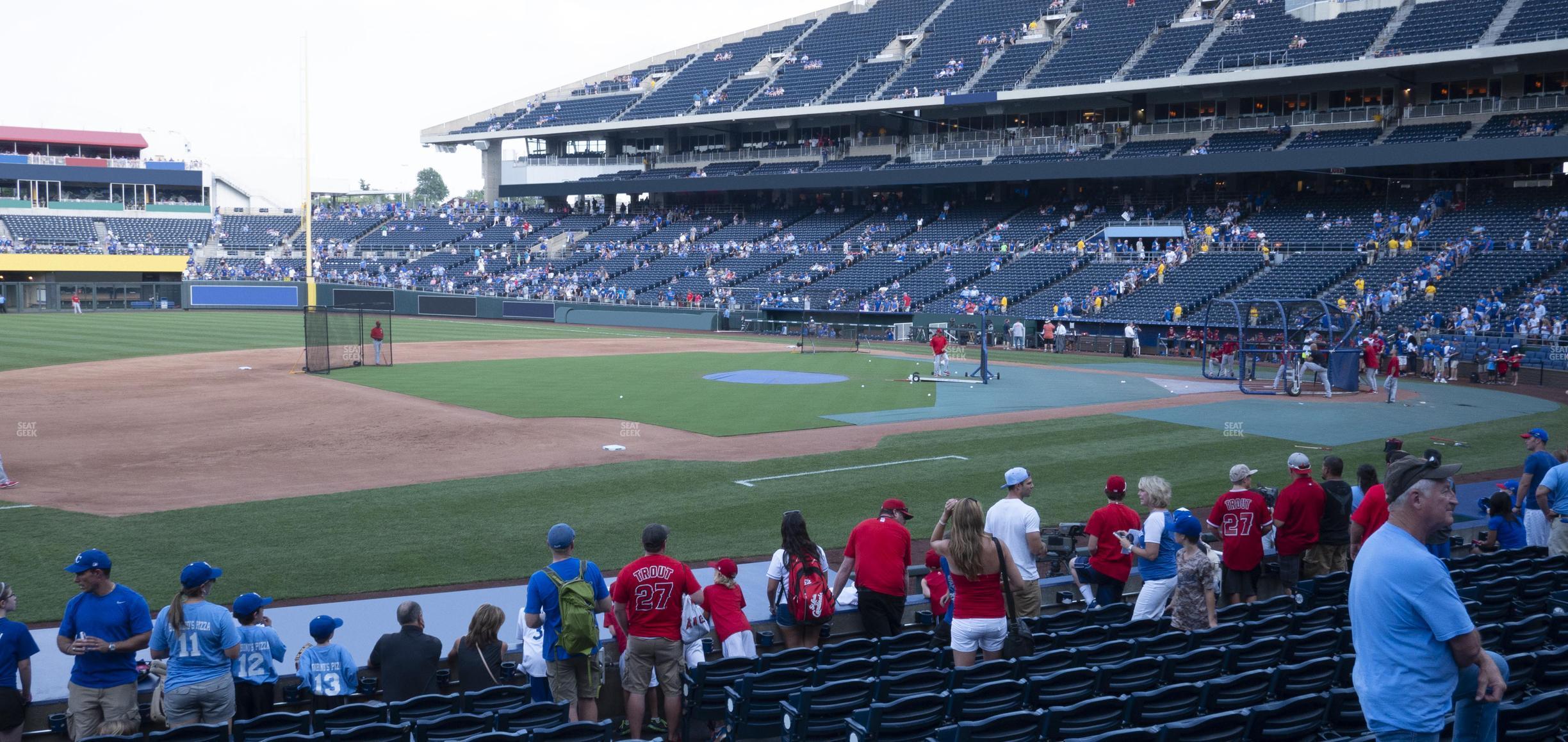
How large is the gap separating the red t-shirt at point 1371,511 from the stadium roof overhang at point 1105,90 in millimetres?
42774

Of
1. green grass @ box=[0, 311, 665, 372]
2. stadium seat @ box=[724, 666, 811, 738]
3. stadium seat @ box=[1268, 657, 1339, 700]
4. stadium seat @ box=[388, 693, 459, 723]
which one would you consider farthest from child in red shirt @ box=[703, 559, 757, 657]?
green grass @ box=[0, 311, 665, 372]

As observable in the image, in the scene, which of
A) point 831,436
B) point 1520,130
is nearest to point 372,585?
point 831,436

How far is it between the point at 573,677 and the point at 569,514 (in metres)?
7.95

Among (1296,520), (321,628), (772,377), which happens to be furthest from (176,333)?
(1296,520)

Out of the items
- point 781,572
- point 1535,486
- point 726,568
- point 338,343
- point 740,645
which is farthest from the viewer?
point 338,343

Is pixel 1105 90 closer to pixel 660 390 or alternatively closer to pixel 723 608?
Result: pixel 660 390

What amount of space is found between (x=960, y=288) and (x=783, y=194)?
73.0 ft

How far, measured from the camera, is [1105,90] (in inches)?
2226

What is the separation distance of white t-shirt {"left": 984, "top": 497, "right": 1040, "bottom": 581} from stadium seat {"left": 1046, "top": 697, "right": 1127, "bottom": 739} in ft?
8.59

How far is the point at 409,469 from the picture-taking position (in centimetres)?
1941

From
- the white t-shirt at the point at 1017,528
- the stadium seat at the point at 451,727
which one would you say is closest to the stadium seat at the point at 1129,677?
the white t-shirt at the point at 1017,528

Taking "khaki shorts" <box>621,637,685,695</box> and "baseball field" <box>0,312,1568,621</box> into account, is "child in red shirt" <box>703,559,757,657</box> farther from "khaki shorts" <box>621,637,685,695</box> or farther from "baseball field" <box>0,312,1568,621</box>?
"baseball field" <box>0,312,1568,621</box>

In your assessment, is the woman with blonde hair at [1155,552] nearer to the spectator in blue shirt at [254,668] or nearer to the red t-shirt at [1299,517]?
the red t-shirt at [1299,517]

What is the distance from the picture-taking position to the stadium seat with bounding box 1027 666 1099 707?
7.04 metres
